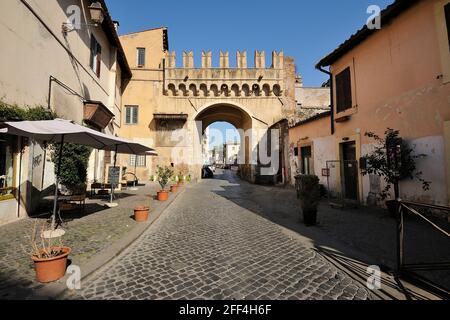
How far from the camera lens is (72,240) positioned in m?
4.74

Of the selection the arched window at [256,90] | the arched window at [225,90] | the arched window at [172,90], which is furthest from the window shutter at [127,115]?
the arched window at [256,90]

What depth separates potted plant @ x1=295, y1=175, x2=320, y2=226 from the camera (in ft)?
20.3

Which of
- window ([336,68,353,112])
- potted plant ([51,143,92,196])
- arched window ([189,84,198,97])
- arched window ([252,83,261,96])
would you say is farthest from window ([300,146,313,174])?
arched window ([189,84,198,97])

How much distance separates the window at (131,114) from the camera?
2134 centimetres

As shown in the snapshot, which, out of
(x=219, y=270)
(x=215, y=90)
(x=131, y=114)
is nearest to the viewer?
(x=219, y=270)

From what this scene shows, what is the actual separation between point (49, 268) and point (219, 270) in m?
2.21

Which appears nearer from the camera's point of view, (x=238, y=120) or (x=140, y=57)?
(x=140, y=57)

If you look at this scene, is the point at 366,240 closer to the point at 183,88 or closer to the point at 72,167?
the point at 72,167

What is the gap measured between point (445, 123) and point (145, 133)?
19.9m

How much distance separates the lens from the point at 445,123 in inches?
234

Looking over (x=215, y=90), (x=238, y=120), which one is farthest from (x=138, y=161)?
(x=238, y=120)

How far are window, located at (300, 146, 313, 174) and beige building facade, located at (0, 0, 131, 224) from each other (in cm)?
1110

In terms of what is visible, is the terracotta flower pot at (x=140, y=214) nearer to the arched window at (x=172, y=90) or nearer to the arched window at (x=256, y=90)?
the arched window at (x=172, y=90)

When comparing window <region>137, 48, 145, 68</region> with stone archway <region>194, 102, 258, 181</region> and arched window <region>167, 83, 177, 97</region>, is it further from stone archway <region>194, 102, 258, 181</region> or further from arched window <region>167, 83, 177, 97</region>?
stone archway <region>194, 102, 258, 181</region>
